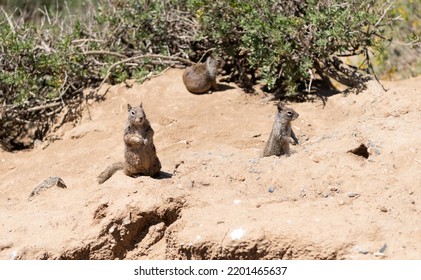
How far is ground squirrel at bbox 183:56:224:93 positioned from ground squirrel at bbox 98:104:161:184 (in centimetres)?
351

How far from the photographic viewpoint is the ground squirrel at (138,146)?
667 cm

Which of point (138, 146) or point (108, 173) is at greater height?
point (138, 146)

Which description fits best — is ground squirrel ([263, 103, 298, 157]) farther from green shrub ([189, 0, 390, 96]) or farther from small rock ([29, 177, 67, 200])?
small rock ([29, 177, 67, 200])

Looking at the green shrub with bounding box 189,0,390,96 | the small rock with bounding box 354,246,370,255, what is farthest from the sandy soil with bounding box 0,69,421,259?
the green shrub with bounding box 189,0,390,96

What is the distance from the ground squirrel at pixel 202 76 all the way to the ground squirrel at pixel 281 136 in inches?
94.3

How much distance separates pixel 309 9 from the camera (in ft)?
31.9

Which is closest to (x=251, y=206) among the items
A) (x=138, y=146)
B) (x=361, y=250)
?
(x=361, y=250)

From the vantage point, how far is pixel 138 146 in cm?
669

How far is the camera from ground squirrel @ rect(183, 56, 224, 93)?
33.5 ft

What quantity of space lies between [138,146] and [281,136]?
1.82m

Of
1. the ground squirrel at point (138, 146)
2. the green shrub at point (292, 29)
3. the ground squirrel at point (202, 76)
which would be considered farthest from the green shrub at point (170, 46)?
the ground squirrel at point (138, 146)

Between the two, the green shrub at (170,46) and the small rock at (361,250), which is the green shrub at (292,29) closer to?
the green shrub at (170,46)

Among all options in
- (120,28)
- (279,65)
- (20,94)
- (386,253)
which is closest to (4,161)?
(20,94)

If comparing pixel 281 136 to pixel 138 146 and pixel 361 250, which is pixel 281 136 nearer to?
pixel 138 146
